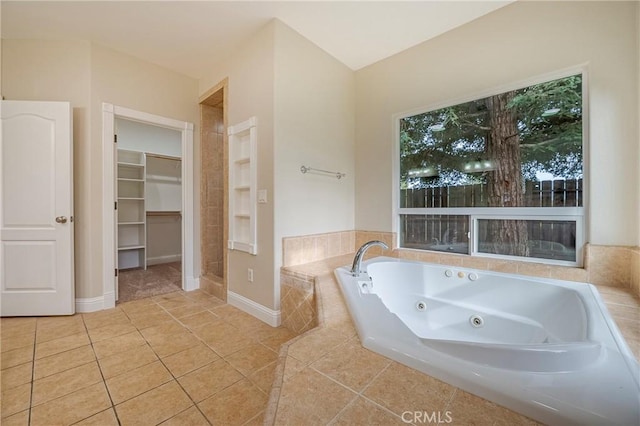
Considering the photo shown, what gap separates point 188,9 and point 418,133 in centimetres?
220

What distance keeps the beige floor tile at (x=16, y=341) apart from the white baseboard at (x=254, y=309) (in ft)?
4.44

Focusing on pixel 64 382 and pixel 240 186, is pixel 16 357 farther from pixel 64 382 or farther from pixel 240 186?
pixel 240 186

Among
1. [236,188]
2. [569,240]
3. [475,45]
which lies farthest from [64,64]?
[569,240]

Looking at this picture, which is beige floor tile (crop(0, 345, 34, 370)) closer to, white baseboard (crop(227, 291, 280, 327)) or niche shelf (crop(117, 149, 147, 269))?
white baseboard (crop(227, 291, 280, 327))

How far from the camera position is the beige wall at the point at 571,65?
5.23 ft

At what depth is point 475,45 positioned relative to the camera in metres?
2.13

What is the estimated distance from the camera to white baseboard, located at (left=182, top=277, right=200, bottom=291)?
116 inches

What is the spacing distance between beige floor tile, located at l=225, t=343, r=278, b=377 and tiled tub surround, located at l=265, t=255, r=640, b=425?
69 cm

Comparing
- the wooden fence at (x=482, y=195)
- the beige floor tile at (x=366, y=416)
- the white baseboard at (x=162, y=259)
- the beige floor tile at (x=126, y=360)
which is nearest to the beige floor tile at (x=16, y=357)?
the beige floor tile at (x=126, y=360)

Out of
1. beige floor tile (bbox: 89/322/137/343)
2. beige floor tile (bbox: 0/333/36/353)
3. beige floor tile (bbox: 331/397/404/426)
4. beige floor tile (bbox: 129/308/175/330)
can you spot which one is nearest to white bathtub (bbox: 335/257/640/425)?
beige floor tile (bbox: 331/397/404/426)

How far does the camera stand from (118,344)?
1.80m

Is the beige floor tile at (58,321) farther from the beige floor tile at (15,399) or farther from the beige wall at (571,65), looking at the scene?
the beige wall at (571,65)

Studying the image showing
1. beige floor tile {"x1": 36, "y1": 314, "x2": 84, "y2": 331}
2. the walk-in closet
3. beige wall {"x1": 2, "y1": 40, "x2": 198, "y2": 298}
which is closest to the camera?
beige floor tile {"x1": 36, "y1": 314, "x2": 84, "y2": 331}

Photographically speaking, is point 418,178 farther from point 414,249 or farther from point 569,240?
point 569,240
